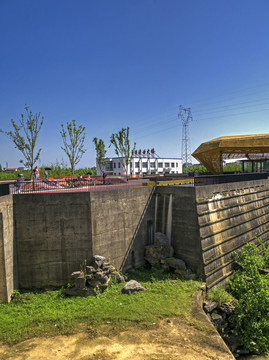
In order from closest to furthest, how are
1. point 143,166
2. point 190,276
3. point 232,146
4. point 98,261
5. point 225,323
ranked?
point 225,323 → point 98,261 → point 190,276 → point 232,146 → point 143,166

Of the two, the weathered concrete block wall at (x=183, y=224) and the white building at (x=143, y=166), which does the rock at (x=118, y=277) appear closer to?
the weathered concrete block wall at (x=183, y=224)

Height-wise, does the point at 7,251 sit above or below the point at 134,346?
above

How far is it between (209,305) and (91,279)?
6.18m

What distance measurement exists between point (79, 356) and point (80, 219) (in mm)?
6378

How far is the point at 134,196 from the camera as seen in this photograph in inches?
591

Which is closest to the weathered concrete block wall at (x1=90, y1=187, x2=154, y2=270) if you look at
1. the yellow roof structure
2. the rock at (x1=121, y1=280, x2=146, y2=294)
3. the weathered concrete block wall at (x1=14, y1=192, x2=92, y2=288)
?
the weathered concrete block wall at (x1=14, y1=192, x2=92, y2=288)

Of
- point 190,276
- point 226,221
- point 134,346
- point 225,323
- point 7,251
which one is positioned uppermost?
point 226,221

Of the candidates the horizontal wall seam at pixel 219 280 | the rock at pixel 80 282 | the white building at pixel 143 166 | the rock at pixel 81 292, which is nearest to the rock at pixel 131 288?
the rock at pixel 81 292

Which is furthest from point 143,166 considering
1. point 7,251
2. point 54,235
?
point 7,251

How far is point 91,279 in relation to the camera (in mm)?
11828

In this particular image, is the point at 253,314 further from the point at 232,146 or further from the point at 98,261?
the point at 232,146

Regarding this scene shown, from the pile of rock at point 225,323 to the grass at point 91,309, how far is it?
3.86 feet

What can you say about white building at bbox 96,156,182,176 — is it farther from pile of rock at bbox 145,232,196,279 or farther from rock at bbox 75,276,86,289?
rock at bbox 75,276,86,289

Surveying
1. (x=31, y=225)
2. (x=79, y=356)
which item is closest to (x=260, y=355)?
(x=79, y=356)
